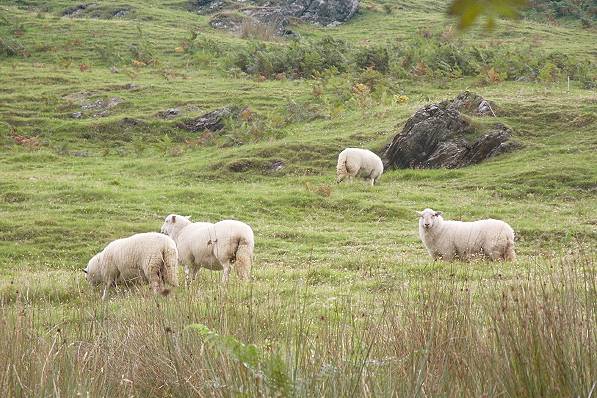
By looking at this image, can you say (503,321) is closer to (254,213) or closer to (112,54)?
(254,213)

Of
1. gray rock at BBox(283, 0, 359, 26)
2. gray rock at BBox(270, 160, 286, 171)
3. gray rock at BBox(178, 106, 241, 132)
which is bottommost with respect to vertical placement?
gray rock at BBox(270, 160, 286, 171)

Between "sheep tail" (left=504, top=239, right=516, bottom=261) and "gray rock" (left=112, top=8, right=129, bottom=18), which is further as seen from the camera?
"gray rock" (left=112, top=8, right=129, bottom=18)

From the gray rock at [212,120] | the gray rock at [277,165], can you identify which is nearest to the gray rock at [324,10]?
the gray rock at [212,120]

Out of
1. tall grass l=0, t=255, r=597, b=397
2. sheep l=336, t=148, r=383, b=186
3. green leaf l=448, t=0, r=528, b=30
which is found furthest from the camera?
sheep l=336, t=148, r=383, b=186

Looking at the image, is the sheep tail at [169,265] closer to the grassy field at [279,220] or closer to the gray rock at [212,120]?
the grassy field at [279,220]

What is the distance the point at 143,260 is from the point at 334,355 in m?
7.73

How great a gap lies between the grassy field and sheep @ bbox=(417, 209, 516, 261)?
38.0 inches

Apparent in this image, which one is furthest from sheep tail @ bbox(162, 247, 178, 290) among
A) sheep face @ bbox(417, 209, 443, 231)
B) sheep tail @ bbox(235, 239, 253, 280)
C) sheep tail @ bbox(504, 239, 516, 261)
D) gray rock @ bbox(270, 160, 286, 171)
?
gray rock @ bbox(270, 160, 286, 171)

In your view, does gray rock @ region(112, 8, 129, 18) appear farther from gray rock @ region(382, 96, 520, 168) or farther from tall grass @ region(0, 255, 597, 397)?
tall grass @ region(0, 255, 597, 397)

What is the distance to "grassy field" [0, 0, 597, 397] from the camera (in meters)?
4.54

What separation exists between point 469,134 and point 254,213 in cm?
1023

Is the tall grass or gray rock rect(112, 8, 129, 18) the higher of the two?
gray rock rect(112, 8, 129, 18)

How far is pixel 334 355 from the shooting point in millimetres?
4773

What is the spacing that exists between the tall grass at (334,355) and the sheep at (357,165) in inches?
790
